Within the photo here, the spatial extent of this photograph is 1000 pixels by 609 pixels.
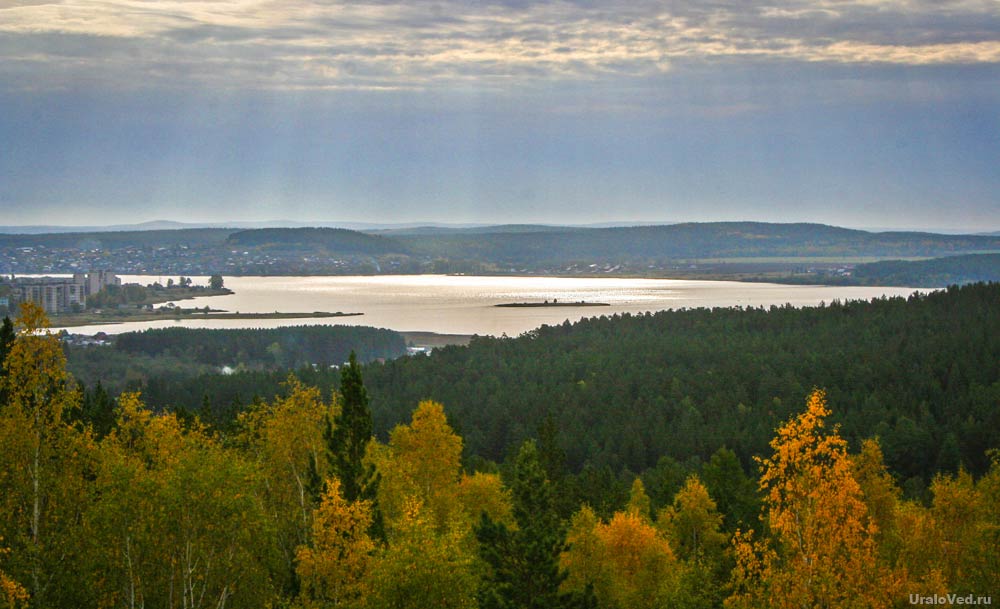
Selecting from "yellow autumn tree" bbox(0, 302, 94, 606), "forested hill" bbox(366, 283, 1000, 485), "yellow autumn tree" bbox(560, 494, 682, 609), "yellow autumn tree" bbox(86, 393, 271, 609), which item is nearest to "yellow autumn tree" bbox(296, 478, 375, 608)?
"yellow autumn tree" bbox(86, 393, 271, 609)

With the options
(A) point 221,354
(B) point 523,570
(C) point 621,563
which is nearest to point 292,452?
(C) point 621,563

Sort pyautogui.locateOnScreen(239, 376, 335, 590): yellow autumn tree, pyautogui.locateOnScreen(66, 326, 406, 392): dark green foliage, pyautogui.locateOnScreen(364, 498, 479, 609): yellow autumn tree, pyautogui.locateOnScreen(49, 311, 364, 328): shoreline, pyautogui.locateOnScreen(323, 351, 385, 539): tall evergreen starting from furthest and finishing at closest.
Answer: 1. pyautogui.locateOnScreen(49, 311, 364, 328): shoreline
2. pyautogui.locateOnScreen(66, 326, 406, 392): dark green foliage
3. pyautogui.locateOnScreen(239, 376, 335, 590): yellow autumn tree
4. pyautogui.locateOnScreen(323, 351, 385, 539): tall evergreen
5. pyautogui.locateOnScreen(364, 498, 479, 609): yellow autumn tree

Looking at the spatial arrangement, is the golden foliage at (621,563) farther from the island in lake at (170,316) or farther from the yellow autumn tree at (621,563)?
the island in lake at (170,316)

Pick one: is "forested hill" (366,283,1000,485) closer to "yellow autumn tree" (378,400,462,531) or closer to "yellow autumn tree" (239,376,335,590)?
"yellow autumn tree" (378,400,462,531)

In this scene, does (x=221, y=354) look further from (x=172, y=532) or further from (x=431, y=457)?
(x=172, y=532)

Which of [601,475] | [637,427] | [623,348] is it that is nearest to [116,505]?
[601,475]

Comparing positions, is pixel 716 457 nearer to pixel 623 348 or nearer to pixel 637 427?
pixel 637 427

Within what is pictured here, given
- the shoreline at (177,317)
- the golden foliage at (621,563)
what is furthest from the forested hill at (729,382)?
the shoreline at (177,317)

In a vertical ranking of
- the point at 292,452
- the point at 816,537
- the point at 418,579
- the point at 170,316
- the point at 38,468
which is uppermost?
the point at 38,468
